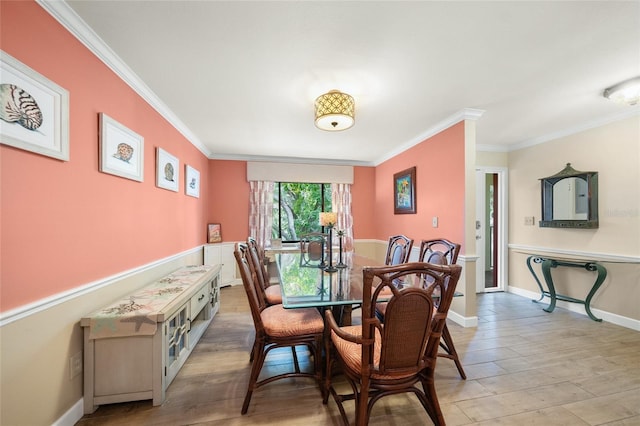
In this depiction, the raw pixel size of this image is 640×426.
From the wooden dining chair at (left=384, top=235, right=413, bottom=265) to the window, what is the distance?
99.4 inches

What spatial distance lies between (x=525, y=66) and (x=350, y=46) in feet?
4.64

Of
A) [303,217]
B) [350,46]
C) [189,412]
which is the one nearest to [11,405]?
[189,412]

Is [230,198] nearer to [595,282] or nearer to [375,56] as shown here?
[375,56]

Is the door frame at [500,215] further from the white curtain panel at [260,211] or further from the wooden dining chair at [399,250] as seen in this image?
the white curtain panel at [260,211]

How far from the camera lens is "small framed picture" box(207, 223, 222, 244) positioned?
4480 millimetres

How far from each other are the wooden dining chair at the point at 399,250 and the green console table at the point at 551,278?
7.28ft

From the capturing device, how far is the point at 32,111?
124 centimetres

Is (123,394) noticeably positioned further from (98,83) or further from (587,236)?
(587,236)

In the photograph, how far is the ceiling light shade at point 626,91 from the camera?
2146 millimetres

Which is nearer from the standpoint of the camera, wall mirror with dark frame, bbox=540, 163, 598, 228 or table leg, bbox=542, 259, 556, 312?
wall mirror with dark frame, bbox=540, 163, 598, 228

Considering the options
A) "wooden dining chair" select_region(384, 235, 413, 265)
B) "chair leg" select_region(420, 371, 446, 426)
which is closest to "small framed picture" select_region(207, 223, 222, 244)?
"wooden dining chair" select_region(384, 235, 413, 265)

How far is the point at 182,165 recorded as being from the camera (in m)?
3.32

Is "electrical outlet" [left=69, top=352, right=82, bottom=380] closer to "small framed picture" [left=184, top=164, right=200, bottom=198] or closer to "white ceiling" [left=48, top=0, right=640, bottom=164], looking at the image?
"white ceiling" [left=48, top=0, right=640, bottom=164]

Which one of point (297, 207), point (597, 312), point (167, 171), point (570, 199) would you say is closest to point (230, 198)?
point (297, 207)
